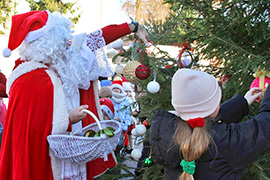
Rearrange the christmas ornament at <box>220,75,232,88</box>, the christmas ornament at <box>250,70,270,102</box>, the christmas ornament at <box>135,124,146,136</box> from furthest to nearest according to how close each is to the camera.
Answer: the christmas ornament at <box>135,124,146,136</box>
the christmas ornament at <box>220,75,232,88</box>
the christmas ornament at <box>250,70,270,102</box>

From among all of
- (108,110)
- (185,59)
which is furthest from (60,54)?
(108,110)

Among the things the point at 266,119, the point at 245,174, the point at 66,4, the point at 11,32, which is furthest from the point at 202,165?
the point at 66,4

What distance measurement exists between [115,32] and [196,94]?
138 cm

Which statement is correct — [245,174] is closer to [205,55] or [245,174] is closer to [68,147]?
[205,55]

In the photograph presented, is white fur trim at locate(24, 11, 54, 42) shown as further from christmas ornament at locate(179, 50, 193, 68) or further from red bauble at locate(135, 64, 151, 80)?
christmas ornament at locate(179, 50, 193, 68)

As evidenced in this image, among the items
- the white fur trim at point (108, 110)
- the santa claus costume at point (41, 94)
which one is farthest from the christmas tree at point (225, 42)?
the white fur trim at point (108, 110)

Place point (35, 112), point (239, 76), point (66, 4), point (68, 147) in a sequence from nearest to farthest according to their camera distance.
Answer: point (68, 147)
point (35, 112)
point (239, 76)
point (66, 4)

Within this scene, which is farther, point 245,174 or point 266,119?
point 245,174

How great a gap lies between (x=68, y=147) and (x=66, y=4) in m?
18.7

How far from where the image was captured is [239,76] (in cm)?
236

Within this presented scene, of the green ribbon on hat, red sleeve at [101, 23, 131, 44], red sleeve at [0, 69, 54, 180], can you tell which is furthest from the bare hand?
the green ribbon on hat

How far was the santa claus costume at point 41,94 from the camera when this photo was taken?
2.12 m

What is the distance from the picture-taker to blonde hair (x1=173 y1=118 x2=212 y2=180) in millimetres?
1617

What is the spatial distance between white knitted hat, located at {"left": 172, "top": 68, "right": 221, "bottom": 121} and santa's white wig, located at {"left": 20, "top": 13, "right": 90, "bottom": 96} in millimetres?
1052
